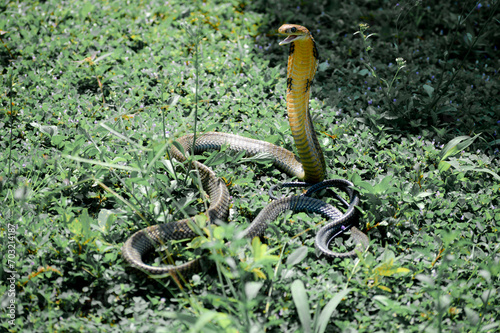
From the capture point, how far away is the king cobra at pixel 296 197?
3205 mm

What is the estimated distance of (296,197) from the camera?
147 inches

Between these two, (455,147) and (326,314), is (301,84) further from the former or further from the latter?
(326,314)

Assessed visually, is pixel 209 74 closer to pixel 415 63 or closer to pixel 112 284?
pixel 415 63

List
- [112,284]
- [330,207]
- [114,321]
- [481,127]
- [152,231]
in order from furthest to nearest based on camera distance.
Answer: [481,127] < [330,207] < [152,231] < [112,284] < [114,321]

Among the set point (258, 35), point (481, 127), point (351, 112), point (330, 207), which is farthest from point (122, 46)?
point (481, 127)

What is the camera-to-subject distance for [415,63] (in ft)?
19.1

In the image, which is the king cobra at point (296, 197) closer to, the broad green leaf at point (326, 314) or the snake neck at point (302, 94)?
the snake neck at point (302, 94)

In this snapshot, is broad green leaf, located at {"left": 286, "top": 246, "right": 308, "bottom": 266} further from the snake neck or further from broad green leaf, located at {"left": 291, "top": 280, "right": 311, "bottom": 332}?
the snake neck

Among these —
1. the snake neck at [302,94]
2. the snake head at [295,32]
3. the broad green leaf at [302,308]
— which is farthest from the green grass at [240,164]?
the snake head at [295,32]

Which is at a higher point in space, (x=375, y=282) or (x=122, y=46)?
(x=122, y=46)

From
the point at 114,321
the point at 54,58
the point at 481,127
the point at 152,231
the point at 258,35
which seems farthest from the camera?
the point at 258,35

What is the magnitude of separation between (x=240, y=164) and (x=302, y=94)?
101 centimetres

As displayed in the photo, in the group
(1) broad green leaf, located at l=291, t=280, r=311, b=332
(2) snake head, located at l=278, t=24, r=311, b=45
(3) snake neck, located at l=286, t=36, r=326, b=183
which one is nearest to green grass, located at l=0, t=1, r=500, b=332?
(1) broad green leaf, located at l=291, t=280, r=311, b=332

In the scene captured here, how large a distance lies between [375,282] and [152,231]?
160cm
